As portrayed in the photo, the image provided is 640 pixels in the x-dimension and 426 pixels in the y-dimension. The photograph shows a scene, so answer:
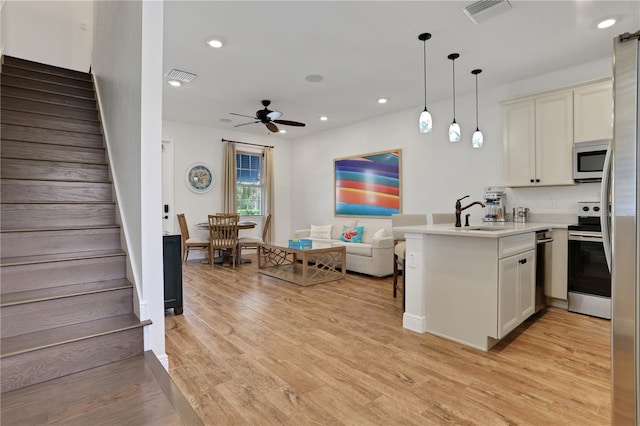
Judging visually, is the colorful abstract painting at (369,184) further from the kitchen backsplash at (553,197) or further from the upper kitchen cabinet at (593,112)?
the upper kitchen cabinet at (593,112)

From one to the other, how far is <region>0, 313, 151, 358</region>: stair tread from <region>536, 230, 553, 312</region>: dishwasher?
11.6 ft

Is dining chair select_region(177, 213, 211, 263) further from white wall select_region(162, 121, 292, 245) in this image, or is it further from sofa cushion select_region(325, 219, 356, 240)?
sofa cushion select_region(325, 219, 356, 240)

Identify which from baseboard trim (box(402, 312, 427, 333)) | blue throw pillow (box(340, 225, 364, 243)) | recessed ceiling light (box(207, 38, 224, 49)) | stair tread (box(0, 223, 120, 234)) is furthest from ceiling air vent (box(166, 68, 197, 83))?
baseboard trim (box(402, 312, 427, 333))

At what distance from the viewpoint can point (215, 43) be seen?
11.0ft

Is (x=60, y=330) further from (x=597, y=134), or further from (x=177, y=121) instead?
(x=177, y=121)

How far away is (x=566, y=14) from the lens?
285 centimetres

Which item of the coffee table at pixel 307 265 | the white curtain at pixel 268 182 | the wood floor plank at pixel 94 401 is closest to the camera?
the wood floor plank at pixel 94 401

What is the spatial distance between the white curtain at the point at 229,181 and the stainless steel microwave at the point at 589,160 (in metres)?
6.02

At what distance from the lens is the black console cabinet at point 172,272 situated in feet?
10.8

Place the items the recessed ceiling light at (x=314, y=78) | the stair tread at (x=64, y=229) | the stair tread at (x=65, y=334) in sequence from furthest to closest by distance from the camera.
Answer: the recessed ceiling light at (x=314, y=78) < the stair tread at (x=64, y=229) < the stair tread at (x=65, y=334)

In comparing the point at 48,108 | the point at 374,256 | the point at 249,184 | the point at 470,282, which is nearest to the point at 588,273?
the point at 470,282

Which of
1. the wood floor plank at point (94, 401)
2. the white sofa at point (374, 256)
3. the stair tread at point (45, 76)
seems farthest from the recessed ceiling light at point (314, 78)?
the wood floor plank at point (94, 401)

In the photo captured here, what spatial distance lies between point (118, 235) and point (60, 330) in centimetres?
79

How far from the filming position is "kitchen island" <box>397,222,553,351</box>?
2.47m
